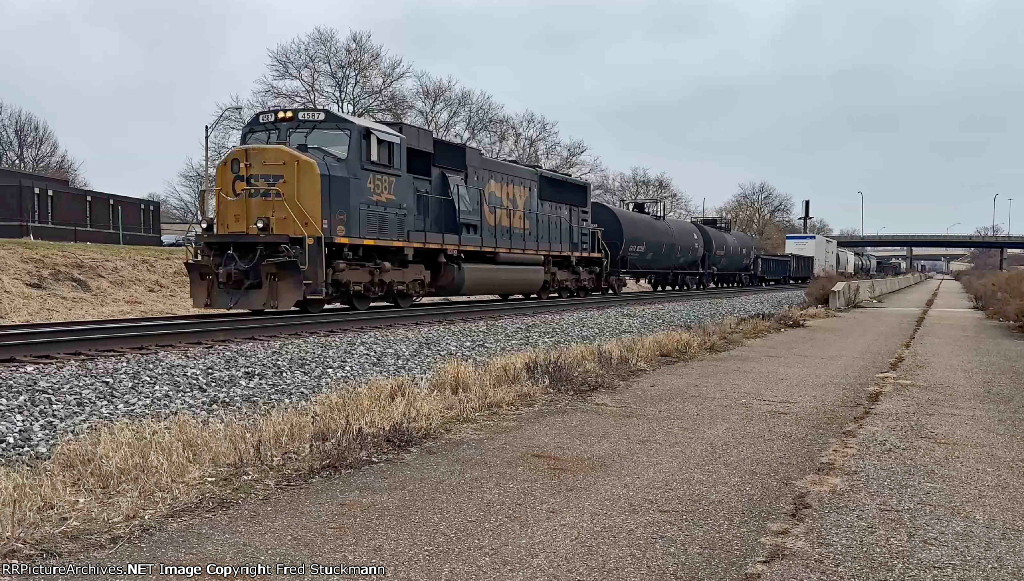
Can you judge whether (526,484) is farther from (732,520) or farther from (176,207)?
(176,207)

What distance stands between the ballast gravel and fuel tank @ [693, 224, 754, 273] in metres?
21.9

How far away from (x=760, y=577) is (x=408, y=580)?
4.55 ft

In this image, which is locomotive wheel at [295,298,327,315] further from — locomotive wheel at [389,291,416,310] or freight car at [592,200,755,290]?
freight car at [592,200,755,290]

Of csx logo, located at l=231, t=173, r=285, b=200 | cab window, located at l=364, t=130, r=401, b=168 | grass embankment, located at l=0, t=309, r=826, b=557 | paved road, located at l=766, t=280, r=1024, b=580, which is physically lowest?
paved road, located at l=766, t=280, r=1024, b=580

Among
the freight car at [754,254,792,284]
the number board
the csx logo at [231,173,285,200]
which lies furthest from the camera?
the freight car at [754,254,792,284]

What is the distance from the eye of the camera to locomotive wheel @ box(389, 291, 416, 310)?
16.1 m

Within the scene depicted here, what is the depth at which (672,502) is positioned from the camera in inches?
155

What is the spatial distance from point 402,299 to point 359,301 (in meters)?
1.44

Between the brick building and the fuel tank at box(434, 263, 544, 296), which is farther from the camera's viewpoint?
the brick building

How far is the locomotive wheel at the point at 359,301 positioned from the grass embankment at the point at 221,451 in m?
7.48

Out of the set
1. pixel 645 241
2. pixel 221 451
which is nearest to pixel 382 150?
pixel 221 451

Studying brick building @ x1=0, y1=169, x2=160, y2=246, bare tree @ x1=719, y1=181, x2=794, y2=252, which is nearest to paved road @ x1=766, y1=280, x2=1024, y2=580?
brick building @ x1=0, y1=169, x2=160, y2=246

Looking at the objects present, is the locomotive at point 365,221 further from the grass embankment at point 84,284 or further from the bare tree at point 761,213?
the bare tree at point 761,213

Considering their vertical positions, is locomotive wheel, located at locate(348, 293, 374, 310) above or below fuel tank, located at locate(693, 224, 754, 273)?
below
